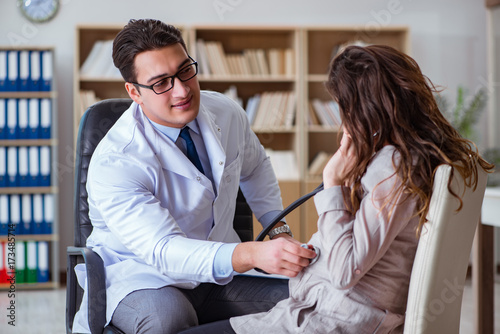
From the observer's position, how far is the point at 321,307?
4.01ft

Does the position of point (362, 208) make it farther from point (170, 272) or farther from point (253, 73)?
point (253, 73)

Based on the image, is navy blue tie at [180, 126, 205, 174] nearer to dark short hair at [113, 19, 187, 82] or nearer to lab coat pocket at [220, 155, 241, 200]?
lab coat pocket at [220, 155, 241, 200]

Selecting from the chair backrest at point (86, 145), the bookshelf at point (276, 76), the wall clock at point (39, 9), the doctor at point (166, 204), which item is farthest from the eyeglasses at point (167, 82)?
the wall clock at point (39, 9)

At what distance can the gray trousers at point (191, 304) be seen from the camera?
4.63 feet

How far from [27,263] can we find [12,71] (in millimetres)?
1330

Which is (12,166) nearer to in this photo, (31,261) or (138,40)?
(31,261)

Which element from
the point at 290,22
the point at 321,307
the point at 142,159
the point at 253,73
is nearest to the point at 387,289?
the point at 321,307

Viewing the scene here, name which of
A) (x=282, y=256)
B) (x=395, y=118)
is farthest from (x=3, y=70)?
(x=395, y=118)

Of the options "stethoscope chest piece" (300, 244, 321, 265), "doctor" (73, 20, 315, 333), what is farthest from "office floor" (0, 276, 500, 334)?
"stethoscope chest piece" (300, 244, 321, 265)

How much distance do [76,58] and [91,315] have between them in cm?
290

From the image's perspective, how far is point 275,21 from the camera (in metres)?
4.48

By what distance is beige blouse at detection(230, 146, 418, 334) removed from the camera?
3.73 ft

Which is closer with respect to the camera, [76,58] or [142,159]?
[142,159]

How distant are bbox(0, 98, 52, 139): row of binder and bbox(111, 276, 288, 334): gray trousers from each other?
2.80m
